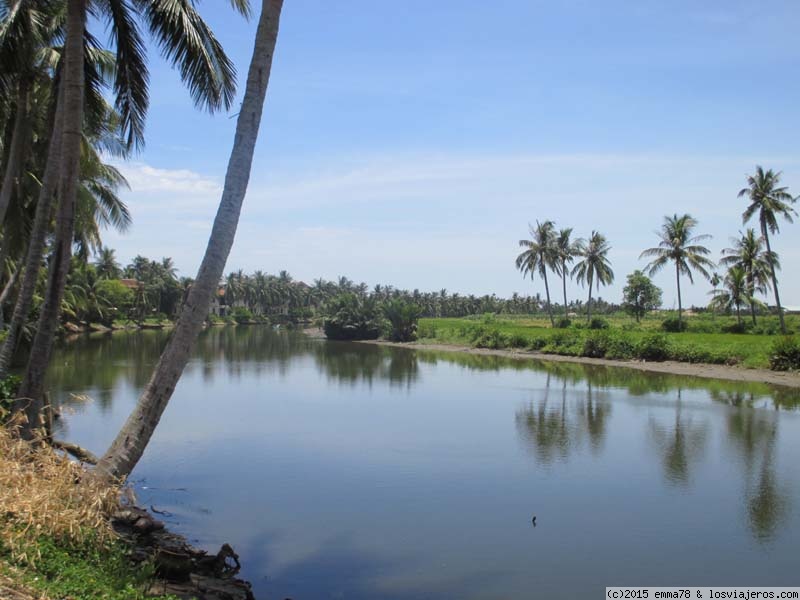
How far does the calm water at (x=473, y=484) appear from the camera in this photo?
906cm

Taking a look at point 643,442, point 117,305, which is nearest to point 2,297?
point 643,442

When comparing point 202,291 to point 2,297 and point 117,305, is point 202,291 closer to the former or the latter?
point 2,297

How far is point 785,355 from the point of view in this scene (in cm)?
3066

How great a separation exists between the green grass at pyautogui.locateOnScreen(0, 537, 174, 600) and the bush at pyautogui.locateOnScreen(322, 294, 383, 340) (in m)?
61.0

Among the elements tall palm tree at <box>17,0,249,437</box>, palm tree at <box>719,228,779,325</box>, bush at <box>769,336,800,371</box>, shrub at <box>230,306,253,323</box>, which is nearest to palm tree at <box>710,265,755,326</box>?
palm tree at <box>719,228,779,325</box>

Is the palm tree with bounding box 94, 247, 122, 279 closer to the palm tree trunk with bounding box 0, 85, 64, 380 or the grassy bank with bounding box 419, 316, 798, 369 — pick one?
the grassy bank with bounding box 419, 316, 798, 369

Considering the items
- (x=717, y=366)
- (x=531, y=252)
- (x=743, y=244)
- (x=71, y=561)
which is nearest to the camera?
(x=71, y=561)

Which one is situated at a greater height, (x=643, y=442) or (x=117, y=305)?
(x=117, y=305)

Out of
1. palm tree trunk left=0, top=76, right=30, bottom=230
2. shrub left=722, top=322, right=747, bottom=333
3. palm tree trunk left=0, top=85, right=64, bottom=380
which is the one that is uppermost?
palm tree trunk left=0, top=76, right=30, bottom=230

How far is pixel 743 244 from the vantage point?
2028 inches

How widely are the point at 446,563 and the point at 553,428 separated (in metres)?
10.5

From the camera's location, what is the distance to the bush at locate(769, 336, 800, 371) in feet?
99.5

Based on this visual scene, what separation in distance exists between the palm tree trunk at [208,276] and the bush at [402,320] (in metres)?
56.3

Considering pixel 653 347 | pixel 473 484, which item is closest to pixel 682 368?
pixel 653 347
